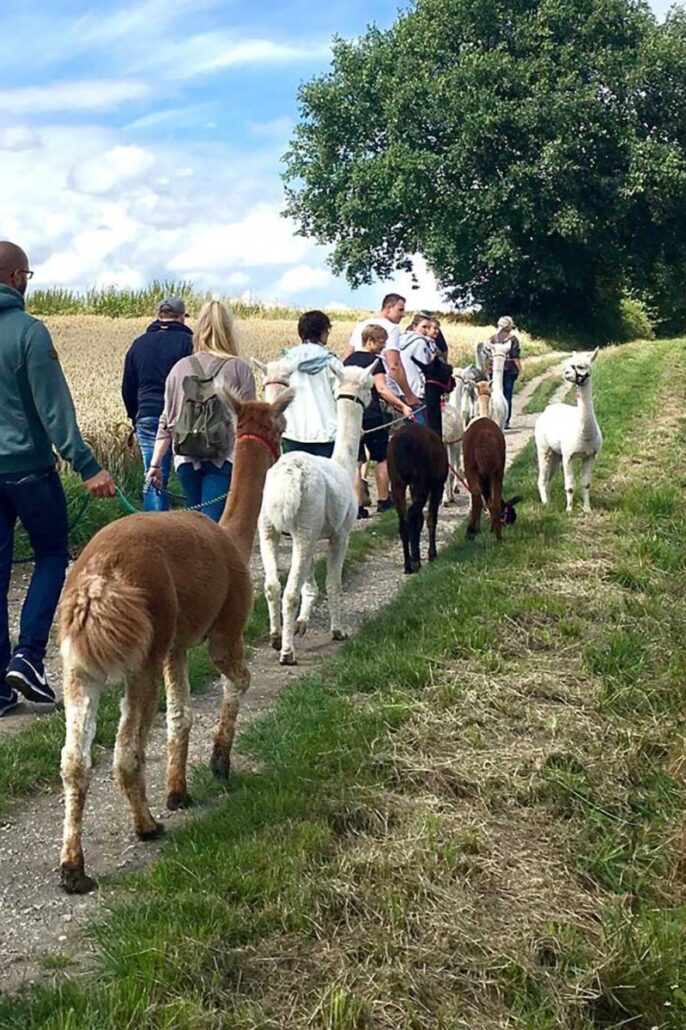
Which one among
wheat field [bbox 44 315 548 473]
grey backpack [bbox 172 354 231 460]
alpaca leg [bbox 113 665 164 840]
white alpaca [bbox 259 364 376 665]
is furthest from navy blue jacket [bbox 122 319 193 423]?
alpaca leg [bbox 113 665 164 840]

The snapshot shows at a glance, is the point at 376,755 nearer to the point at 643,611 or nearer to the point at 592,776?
the point at 592,776

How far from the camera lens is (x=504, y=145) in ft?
127

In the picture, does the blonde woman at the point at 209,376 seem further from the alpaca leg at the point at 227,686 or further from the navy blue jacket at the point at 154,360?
the alpaca leg at the point at 227,686

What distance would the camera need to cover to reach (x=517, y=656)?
6.64m

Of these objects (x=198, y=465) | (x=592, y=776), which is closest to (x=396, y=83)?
(x=198, y=465)

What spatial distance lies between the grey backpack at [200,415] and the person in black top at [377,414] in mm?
2562

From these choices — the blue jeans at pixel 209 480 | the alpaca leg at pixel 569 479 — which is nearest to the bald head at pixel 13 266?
the blue jeans at pixel 209 480

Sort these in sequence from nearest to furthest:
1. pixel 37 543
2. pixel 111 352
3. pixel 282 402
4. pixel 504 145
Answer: pixel 282 402 < pixel 37 543 < pixel 111 352 < pixel 504 145

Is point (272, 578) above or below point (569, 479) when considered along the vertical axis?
below

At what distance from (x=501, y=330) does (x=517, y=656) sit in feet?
37.9

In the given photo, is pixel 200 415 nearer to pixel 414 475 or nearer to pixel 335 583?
pixel 335 583

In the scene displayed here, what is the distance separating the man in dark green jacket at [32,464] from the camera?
5.96m

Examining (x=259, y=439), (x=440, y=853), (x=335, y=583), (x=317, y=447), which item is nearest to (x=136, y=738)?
(x=440, y=853)

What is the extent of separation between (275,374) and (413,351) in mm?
3016
